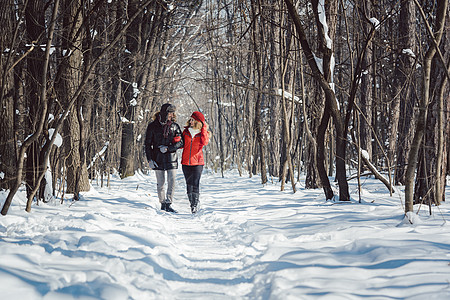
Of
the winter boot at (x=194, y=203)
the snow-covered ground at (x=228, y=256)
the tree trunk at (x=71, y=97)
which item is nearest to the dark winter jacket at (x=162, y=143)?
the winter boot at (x=194, y=203)

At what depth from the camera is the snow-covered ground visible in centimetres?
274

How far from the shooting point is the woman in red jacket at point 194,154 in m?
7.32

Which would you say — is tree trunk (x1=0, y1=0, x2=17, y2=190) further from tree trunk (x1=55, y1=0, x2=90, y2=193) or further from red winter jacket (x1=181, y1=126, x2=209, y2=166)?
red winter jacket (x1=181, y1=126, x2=209, y2=166)

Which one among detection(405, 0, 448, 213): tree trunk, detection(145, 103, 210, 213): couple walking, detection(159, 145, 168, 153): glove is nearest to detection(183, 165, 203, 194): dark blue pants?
detection(145, 103, 210, 213): couple walking

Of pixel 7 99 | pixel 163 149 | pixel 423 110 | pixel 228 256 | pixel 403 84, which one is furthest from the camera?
pixel 403 84

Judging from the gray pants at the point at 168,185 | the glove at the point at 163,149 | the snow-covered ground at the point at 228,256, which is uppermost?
the glove at the point at 163,149

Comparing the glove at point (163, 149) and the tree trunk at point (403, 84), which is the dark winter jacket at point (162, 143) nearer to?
the glove at point (163, 149)

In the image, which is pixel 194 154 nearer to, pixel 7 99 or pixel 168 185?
pixel 168 185

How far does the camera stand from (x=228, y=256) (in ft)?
13.3

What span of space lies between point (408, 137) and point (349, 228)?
6.78m

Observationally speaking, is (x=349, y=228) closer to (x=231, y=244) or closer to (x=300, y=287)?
(x=231, y=244)

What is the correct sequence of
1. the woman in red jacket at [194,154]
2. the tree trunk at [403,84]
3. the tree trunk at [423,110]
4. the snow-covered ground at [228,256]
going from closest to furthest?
the snow-covered ground at [228,256] → the tree trunk at [423,110] → the woman in red jacket at [194,154] → the tree trunk at [403,84]

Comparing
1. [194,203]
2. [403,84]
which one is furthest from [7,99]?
[403,84]

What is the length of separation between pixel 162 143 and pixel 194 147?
630 millimetres
